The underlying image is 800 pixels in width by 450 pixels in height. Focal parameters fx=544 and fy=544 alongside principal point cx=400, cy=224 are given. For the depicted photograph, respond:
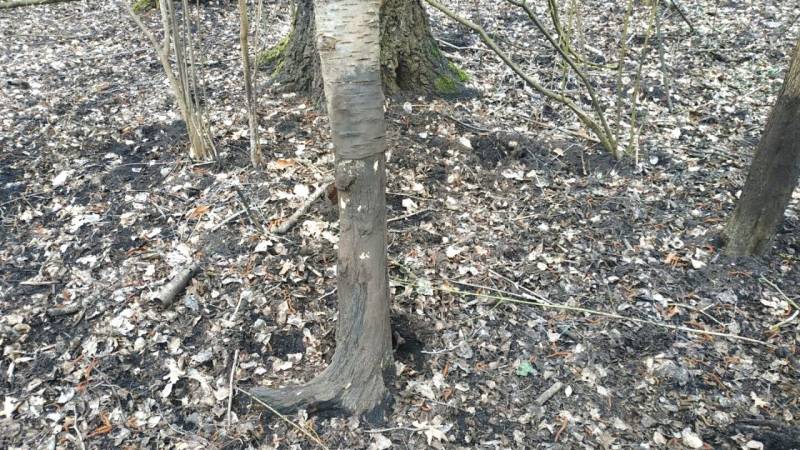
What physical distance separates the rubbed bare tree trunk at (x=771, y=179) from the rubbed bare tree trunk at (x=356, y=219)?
7.66ft

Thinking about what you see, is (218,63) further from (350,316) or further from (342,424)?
(342,424)

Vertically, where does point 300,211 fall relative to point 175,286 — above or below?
above

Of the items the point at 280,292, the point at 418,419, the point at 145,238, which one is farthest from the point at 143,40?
the point at 418,419

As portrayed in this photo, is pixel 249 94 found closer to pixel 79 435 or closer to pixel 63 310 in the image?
pixel 63 310

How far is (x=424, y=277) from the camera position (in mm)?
3381

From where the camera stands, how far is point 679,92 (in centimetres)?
507

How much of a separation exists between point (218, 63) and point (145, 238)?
251 centimetres

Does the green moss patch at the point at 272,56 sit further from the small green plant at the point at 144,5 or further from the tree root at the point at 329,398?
the tree root at the point at 329,398

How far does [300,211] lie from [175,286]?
35.6 inches

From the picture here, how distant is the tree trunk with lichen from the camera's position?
4391 mm

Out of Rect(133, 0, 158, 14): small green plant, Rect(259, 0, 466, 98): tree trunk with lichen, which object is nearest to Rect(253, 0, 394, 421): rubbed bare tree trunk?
Rect(259, 0, 466, 98): tree trunk with lichen

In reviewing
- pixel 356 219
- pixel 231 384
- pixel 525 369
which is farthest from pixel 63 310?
pixel 525 369

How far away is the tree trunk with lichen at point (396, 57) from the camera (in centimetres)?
439

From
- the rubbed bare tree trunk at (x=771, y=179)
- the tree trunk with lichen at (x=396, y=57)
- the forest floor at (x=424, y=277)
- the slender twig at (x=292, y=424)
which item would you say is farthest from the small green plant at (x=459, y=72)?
the slender twig at (x=292, y=424)
